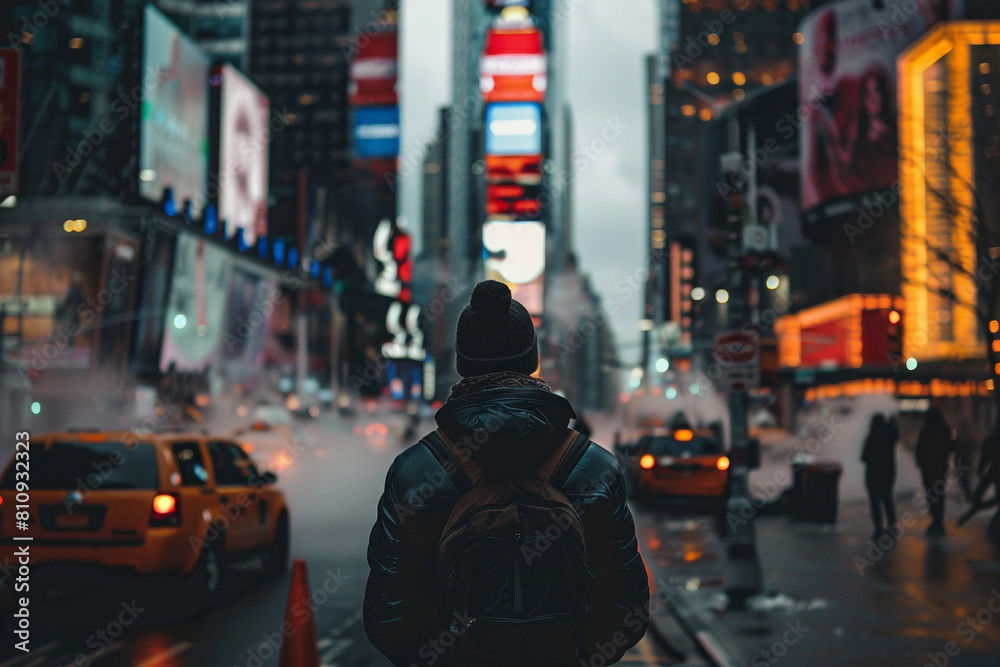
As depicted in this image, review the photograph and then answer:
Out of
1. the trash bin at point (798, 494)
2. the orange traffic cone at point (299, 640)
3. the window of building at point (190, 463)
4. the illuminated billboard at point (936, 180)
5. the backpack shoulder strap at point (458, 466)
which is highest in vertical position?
the illuminated billboard at point (936, 180)

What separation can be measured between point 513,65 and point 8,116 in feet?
384

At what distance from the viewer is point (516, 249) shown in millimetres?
121188

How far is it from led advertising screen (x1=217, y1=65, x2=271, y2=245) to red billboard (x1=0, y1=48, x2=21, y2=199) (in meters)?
60.1

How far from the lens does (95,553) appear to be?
32.4 ft

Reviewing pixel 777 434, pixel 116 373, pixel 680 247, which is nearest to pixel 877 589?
pixel 777 434

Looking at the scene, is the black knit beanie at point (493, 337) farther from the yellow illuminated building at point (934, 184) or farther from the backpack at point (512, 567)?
the yellow illuminated building at point (934, 184)

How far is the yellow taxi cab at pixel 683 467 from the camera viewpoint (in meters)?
22.0

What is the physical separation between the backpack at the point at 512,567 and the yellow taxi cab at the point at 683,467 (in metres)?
19.2

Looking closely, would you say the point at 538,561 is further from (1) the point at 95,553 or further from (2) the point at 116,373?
(2) the point at 116,373

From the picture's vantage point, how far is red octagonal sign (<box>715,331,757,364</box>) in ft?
39.2

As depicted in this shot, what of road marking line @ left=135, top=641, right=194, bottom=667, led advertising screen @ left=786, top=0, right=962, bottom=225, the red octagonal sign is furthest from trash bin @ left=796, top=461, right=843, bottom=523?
led advertising screen @ left=786, top=0, right=962, bottom=225

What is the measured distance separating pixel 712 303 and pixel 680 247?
81.5 ft

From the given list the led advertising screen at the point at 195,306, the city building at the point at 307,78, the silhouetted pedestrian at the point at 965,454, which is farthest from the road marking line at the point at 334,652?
the city building at the point at 307,78

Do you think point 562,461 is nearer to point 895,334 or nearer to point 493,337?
point 493,337
